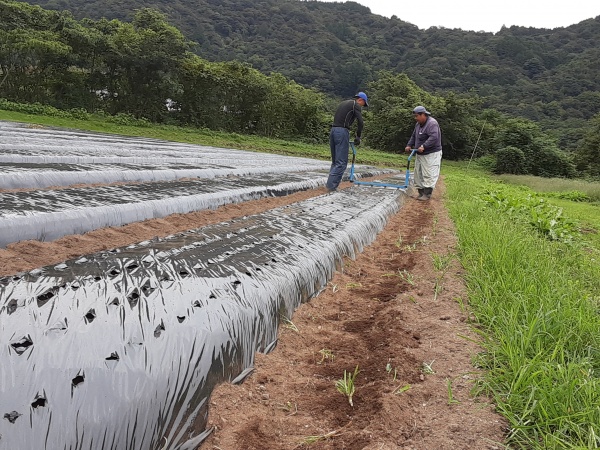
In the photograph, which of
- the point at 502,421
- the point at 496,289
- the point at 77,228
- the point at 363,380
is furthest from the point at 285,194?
the point at 502,421

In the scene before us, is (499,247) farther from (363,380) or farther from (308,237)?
(363,380)

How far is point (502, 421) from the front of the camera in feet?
4.42

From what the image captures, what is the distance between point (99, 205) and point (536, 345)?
280cm

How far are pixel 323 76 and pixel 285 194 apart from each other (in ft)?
150

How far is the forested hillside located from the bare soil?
125ft

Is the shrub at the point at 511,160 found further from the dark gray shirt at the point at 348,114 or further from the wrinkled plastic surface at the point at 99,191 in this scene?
the wrinkled plastic surface at the point at 99,191

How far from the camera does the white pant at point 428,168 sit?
276 inches

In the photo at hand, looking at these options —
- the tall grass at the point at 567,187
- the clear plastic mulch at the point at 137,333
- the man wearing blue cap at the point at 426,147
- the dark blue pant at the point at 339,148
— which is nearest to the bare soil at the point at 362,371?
the clear plastic mulch at the point at 137,333

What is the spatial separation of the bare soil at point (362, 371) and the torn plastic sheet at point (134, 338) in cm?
12

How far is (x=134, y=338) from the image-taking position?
1.38m

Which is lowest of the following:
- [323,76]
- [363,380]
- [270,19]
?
[363,380]

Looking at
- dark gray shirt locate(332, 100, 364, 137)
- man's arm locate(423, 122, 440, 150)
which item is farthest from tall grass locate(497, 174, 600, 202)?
dark gray shirt locate(332, 100, 364, 137)

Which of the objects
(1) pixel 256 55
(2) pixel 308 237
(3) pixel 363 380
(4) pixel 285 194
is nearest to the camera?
(3) pixel 363 380

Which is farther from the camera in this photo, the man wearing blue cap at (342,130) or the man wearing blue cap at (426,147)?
the man wearing blue cap at (426,147)
